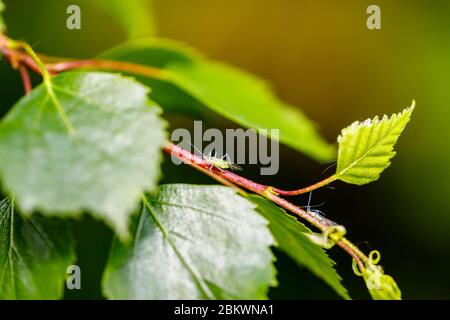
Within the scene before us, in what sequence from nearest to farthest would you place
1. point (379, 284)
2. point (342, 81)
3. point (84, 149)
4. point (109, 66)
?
point (84, 149) < point (379, 284) < point (109, 66) < point (342, 81)

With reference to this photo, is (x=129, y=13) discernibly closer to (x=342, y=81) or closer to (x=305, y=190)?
(x=305, y=190)

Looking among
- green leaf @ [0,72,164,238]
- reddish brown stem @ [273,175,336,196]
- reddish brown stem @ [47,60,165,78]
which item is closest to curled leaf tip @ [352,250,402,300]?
reddish brown stem @ [273,175,336,196]

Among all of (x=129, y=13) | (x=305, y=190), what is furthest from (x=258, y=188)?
(x=129, y=13)

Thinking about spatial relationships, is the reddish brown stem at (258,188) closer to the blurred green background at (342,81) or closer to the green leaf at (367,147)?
the green leaf at (367,147)

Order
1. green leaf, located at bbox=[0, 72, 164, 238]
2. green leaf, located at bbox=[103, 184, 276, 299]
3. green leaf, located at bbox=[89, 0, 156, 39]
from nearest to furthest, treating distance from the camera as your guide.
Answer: green leaf, located at bbox=[0, 72, 164, 238] → green leaf, located at bbox=[103, 184, 276, 299] → green leaf, located at bbox=[89, 0, 156, 39]

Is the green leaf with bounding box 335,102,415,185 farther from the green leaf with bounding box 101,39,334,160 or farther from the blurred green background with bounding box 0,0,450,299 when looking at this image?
the blurred green background with bounding box 0,0,450,299

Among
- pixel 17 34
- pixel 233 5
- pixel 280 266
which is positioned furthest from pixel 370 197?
pixel 17 34

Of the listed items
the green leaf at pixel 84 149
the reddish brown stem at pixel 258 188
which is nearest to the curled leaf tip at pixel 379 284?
the reddish brown stem at pixel 258 188
